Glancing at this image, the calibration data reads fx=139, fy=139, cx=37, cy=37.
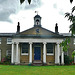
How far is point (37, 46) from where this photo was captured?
29391 mm

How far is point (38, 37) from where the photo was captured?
27422 millimetres

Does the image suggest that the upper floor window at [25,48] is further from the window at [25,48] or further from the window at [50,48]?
the window at [50,48]

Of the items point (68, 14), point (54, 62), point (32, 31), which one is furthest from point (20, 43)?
point (68, 14)

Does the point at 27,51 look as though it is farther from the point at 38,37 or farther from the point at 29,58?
the point at 38,37

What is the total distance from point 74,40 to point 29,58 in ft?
43.5

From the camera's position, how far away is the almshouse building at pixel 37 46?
27.4m

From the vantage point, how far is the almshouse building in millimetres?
27438

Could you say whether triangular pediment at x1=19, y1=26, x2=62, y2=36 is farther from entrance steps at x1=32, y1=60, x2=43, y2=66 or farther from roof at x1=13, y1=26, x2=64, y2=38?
entrance steps at x1=32, y1=60, x2=43, y2=66
